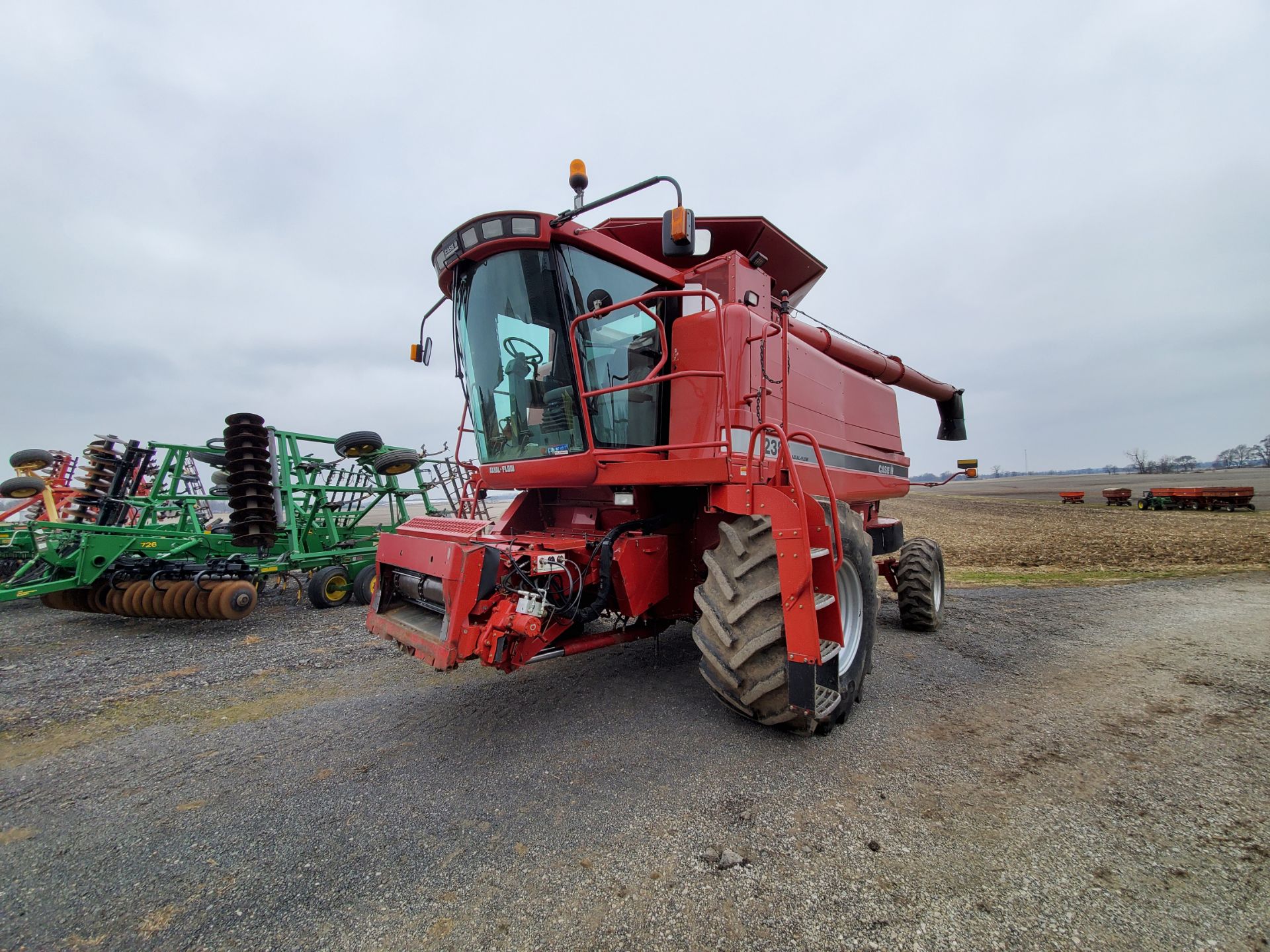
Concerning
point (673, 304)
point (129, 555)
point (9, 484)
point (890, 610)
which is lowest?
point (890, 610)

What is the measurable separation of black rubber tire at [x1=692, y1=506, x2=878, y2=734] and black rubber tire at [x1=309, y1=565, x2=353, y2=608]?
663 centimetres

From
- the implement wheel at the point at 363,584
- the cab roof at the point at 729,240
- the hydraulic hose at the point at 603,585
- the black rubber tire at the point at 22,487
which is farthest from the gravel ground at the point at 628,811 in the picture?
the black rubber tire at the point at 22,487

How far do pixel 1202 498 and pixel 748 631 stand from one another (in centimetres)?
3392

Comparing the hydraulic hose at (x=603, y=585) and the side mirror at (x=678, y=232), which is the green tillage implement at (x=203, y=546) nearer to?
the hydraulic hose at (x=603, y=585)

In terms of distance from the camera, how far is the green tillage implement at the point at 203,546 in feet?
21.5

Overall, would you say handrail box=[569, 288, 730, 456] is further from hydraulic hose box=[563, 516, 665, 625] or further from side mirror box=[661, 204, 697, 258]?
hydraulic hose box=[563, 516, 665, 625]

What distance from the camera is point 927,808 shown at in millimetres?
2559

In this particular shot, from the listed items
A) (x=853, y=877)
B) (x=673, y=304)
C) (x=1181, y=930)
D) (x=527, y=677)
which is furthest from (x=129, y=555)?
(x=1181, y=930)

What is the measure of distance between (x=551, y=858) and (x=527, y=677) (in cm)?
232

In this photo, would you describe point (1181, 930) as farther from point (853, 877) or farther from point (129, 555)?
point (129, 555)

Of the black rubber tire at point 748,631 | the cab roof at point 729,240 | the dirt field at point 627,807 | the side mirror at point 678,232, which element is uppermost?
the cab roof at point 729,240

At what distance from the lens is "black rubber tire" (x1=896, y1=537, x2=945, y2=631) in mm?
5964

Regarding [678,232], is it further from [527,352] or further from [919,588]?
[919,588]

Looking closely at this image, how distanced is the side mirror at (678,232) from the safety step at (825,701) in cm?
257
